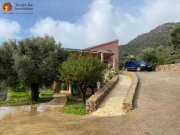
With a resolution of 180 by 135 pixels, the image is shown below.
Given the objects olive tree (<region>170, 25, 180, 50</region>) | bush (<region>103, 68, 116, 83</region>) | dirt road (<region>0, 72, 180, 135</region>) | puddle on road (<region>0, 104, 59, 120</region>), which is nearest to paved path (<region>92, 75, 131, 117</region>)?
dirt road (<region>0, 72, 180, 135</region>)

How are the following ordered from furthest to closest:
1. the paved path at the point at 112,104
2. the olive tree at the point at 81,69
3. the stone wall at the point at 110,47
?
the stone wall at the point at 110,47, the olive tree at the point at 81,69, the paved path at the point at 112,104

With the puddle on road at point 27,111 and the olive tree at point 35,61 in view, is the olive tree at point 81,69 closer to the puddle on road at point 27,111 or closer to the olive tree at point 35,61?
the puddle on road at point 27,111

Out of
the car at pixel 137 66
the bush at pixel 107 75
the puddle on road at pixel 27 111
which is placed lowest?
the puddle on road at pixel 27 111

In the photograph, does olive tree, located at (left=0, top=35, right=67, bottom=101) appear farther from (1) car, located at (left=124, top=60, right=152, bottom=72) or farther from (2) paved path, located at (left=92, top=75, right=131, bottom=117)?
(1) car, located at (left=124, top=60, right=152, bottom=72)

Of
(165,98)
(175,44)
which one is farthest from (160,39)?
(165,98)

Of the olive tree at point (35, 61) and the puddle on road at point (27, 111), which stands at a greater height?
the olive tree at point (35, 61)

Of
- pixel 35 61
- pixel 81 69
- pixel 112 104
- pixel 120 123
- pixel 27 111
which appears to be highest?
Answer: pixel 35 61

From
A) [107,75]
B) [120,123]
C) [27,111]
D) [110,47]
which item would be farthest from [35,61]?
[120,123]

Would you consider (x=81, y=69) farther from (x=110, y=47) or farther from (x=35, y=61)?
(x=110, y=47)

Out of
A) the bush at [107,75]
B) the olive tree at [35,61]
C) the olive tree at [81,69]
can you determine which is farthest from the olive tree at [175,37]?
the olive tree at [81,69]

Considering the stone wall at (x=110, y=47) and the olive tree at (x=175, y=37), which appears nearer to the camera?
the stone wall at (x=110, y=47)

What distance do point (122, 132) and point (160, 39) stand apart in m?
75.3

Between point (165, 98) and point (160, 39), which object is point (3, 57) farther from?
point (160, 39)

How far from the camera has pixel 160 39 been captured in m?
83.6
